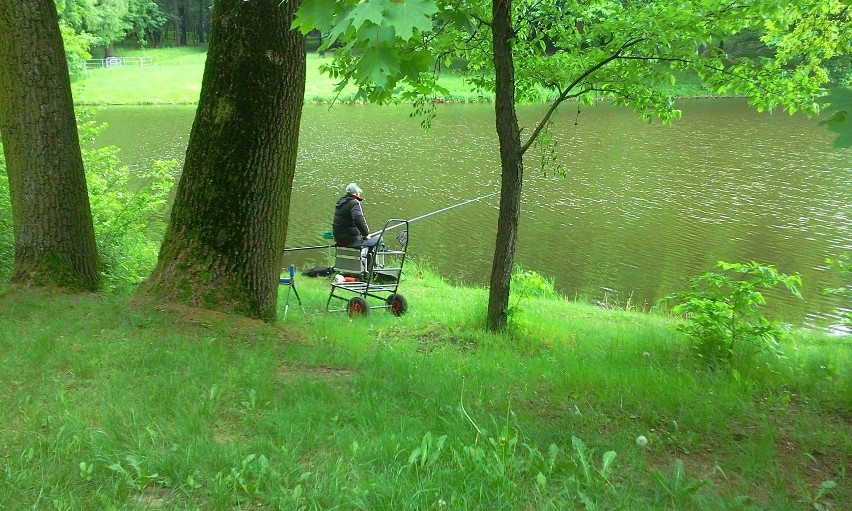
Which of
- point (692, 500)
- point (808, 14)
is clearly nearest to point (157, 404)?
point (692, 500)

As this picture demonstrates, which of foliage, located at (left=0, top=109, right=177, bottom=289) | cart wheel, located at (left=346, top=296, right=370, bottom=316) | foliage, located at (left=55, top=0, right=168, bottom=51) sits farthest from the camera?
foliage, located at (left=55, top=0, right=168, bottom=51)

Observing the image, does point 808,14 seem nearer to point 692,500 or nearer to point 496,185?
point 692,500

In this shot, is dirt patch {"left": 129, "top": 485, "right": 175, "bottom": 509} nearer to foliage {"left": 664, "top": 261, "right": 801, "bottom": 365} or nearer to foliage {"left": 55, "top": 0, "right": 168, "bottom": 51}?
foliage {"left": 664, "top": 261, "right": 801, "bottom": 365}

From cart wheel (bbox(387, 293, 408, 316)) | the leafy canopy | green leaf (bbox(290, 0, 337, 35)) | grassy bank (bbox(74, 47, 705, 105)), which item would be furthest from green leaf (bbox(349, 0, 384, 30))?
grassy bank (bbox(74, 47, 705, 105))

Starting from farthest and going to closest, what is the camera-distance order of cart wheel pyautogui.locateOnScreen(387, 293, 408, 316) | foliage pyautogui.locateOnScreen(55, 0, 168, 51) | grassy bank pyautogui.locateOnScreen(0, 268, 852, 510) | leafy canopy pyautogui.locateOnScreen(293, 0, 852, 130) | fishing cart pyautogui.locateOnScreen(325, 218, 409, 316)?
foliage pyautogui.locateOnScreen(55, 0, 168, 51) < cart wheel pyautogui.locateOnScreen(387, 293, 408, 316) < fishing cart pyautogui.locateOnScreen(325, 218, 409, 316) < leafy canopy pyautogui.locateOnScreen(293, 0, 852, 130) < grassy bank pyautogui.locateOnScreen(0, 268, 852, 510)

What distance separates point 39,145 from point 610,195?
15.6 m

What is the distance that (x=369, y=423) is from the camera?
3.13 metres

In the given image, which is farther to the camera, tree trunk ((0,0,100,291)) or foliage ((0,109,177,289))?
foliage ((0,109,177,289))

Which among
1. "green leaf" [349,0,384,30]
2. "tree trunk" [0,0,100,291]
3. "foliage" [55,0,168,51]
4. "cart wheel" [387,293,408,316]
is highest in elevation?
"foliage" [55,0,168,51]

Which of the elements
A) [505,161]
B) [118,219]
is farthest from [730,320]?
[118,219]

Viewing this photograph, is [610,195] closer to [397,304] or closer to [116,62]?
[397,304]

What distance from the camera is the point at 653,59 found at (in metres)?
6.49

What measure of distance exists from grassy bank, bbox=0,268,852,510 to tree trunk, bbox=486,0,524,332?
4.16ft

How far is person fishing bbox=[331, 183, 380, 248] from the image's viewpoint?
341 inches
